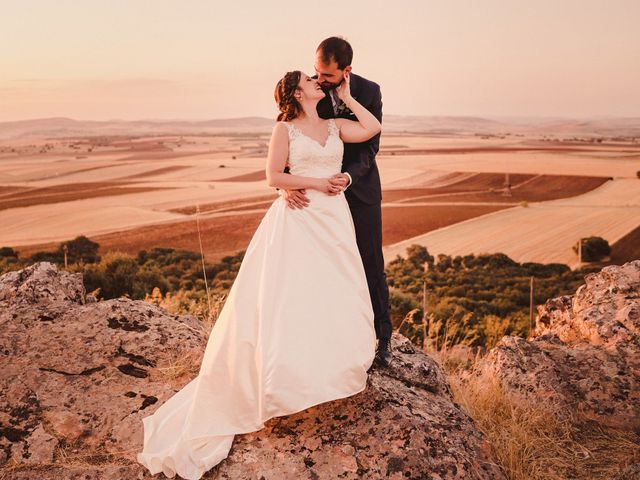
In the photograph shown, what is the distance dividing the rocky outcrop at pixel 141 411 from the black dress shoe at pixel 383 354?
8 cm

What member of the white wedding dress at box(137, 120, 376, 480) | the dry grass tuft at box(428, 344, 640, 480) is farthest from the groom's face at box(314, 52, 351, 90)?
the dry grass tuft at box(428, 344, 640, 480)

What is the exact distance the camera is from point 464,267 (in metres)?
33.5

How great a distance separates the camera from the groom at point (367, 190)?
12.6 feet

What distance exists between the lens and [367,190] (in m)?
3.95

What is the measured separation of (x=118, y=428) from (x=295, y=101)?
93.4 inches

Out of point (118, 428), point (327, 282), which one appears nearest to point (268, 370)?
point (327, 282)

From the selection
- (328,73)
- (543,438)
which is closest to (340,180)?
(328,73)

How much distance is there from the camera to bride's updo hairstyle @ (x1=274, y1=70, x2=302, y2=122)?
3631 mm

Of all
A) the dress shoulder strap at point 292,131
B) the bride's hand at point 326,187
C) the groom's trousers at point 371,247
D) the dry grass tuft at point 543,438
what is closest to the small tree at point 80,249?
the groom's trousers at point 371,247

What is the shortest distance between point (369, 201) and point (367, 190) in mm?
87

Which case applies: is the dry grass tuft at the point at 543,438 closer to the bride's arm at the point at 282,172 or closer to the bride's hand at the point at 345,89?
the bride's arm at the point at 282,172

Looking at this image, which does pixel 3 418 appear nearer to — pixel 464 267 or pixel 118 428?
pixel 118 428

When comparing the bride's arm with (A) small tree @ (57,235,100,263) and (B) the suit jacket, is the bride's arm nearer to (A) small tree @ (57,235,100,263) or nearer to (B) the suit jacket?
(B) the suit jacket

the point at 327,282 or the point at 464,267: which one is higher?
the point at 327,282
